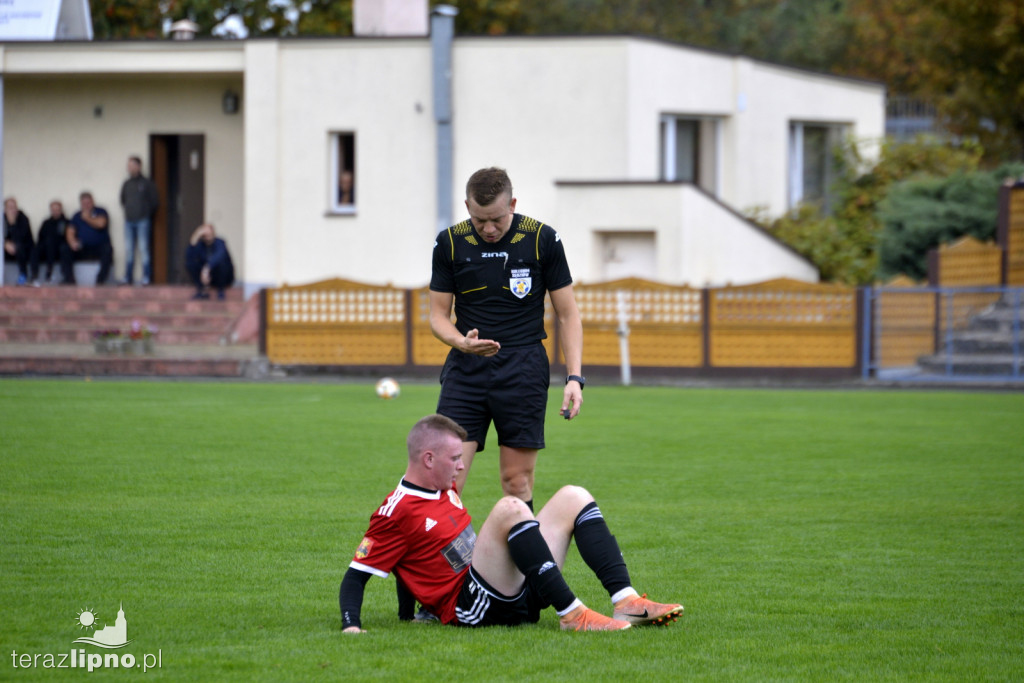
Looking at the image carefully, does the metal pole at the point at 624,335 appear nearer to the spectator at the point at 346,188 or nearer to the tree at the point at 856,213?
the tree at the point at 856,213

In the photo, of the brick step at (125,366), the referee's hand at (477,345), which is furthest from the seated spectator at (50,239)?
the referee's hand at (477,345)

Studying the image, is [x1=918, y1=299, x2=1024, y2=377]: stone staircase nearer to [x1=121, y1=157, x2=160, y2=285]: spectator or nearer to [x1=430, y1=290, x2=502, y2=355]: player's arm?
[x1=121, y1=157, x2=160, y2=285]: spectator

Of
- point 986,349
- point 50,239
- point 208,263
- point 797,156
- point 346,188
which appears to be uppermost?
point 797,156

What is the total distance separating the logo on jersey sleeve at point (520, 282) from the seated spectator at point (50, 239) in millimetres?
21773

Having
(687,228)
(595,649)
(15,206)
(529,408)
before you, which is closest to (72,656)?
(595,649)

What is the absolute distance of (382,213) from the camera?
1016 inches

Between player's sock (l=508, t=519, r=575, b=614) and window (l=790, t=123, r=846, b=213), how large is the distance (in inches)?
972

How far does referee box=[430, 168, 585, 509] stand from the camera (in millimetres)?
6195

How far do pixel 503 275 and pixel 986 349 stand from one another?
54.6ft

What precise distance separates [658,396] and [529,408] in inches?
474

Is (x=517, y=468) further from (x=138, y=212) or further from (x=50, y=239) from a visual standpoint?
(x=50, y=239)

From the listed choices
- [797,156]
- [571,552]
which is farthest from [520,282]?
[797,156]

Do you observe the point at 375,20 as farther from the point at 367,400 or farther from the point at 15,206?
the point at 367,400

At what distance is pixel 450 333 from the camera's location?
6125mm
